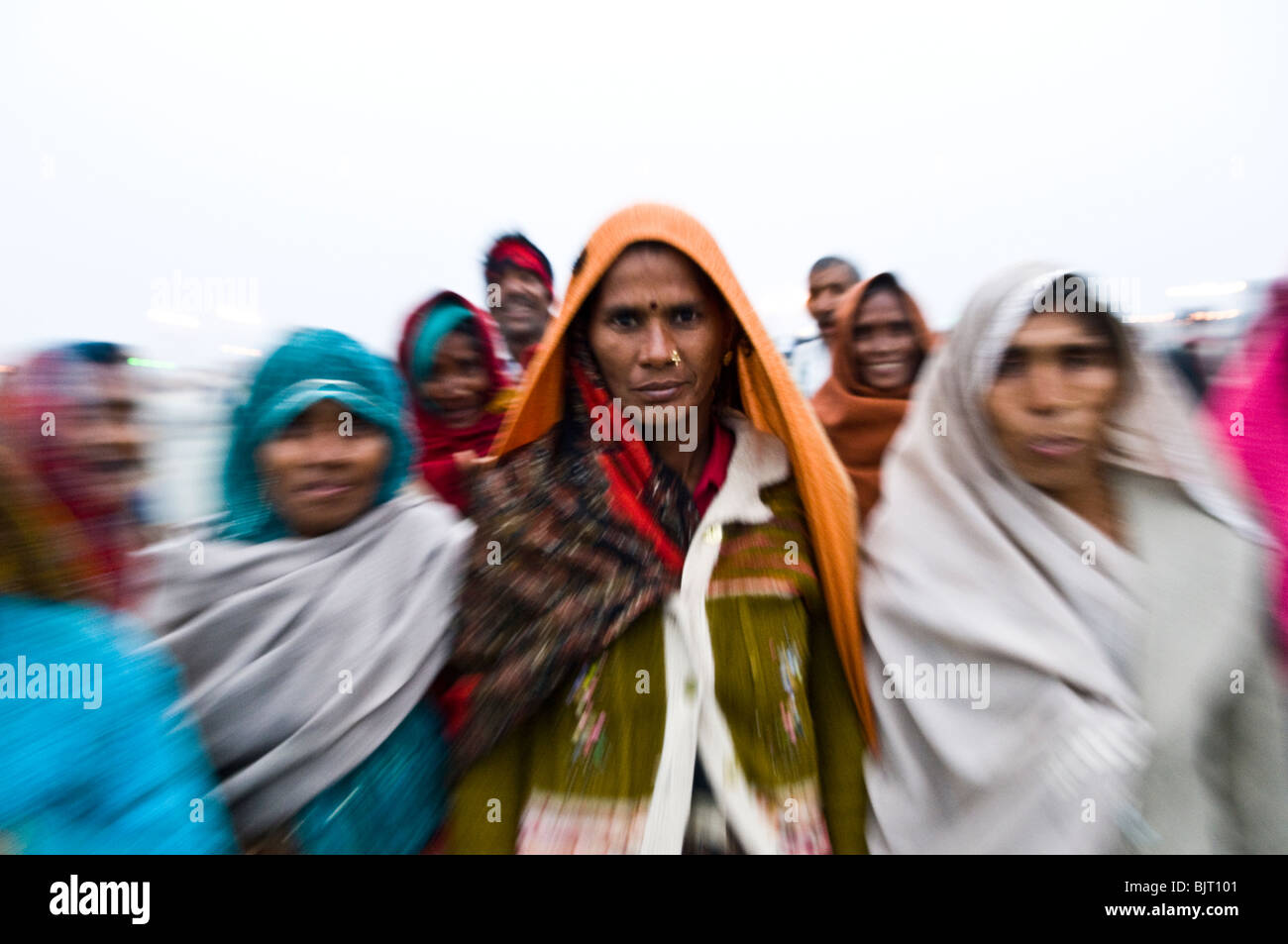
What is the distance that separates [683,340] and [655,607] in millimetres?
541

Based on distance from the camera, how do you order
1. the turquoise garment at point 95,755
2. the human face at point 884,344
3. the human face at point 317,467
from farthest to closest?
the human face at point 884,344 → the human face at point 317,467 → the turquoise garment at point 95,755

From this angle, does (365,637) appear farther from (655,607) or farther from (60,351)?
→ (60,351)

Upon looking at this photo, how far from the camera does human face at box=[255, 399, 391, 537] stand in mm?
1295

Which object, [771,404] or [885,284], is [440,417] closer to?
[771,404]

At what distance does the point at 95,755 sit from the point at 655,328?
121 cm

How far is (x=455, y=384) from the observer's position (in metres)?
2.23

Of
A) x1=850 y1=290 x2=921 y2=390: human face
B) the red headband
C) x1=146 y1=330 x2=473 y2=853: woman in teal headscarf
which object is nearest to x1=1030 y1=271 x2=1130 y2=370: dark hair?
x1=850 y1=290 x2=921 y2=390: human face

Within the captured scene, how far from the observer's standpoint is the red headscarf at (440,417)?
7.16ft

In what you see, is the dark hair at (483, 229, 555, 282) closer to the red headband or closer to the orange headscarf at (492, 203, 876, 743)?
the red headband

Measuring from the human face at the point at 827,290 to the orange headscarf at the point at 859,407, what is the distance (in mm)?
354

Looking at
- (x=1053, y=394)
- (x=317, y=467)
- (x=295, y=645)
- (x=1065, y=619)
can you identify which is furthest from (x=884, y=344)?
(x=295, y=645)

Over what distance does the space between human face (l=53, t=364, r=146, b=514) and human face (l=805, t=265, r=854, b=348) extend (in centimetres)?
213

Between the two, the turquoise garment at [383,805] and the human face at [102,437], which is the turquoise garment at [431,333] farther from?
the turquoise garment at [383,805]

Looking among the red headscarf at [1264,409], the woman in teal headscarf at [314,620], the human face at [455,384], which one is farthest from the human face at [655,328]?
the red headscarf at [1264,409]
